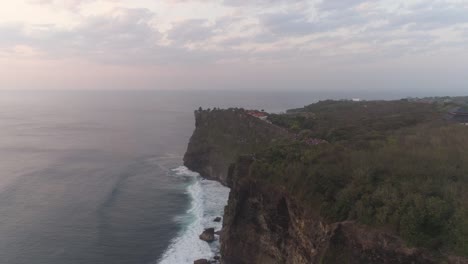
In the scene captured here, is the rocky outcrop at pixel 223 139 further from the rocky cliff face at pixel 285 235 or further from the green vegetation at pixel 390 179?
the green vegetation at pixel 390 179

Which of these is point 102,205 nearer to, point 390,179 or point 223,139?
point 223,139

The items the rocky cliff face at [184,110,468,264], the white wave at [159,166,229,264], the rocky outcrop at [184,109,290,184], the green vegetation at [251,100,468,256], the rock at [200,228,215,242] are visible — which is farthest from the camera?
the rocky outcrop at [184,109,290,184]

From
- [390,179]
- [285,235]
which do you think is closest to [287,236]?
[285,235]

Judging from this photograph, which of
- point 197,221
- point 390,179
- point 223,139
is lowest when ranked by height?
point 197,221

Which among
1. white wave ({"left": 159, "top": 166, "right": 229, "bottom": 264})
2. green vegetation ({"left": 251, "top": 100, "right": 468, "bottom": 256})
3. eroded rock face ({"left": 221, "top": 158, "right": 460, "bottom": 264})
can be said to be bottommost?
white wave ({"left": 159, "top": 166, "right": 229, "bottom": 264})

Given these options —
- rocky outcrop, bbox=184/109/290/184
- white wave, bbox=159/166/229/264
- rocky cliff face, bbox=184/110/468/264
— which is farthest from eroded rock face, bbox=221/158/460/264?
rocky outcrop, bbox=184/109/290/184

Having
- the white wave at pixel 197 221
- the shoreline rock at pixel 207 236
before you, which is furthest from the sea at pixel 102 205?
the shoreline rock at pixel 207 236

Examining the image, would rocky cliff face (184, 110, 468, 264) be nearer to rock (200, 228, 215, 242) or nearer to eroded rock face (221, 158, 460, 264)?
eroded rock face (221, 158, 460, 264)
